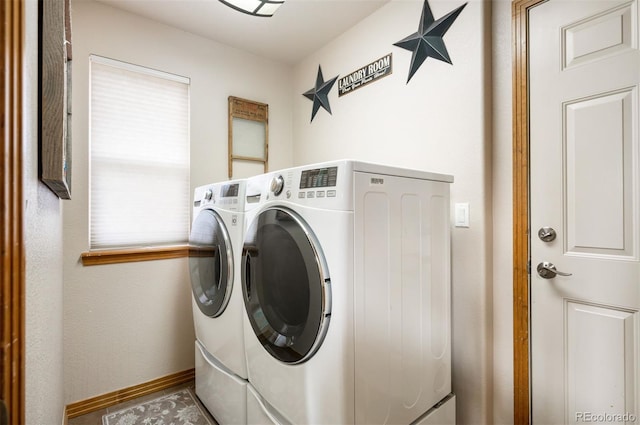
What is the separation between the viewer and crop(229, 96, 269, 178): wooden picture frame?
2.56 m

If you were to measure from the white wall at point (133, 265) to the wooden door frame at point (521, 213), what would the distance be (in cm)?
201

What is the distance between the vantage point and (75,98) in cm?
194

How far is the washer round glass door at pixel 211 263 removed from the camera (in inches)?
62.7

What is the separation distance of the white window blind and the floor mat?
1.07m

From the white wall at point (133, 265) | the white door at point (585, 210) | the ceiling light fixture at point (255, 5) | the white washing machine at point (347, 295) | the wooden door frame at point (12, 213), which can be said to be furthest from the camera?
the white wall at point (133, 265)

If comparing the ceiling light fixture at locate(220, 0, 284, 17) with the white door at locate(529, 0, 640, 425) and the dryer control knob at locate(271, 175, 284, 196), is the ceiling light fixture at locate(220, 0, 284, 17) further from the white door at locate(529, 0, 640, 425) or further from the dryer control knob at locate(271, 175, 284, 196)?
the white door at locate(529, 0, 640, 425)

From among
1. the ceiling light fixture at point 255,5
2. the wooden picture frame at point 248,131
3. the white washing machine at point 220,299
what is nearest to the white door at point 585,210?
the ceiling light fixture at point 255,5

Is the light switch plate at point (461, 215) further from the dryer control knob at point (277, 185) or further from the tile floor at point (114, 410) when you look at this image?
the tile floor at point (114, 410)

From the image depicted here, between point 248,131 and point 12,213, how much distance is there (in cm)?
239

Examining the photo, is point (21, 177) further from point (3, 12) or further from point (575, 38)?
point (575, 38)

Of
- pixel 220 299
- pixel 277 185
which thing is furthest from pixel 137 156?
pixel 277 185

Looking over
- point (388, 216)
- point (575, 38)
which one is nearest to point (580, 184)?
point (575, 38)

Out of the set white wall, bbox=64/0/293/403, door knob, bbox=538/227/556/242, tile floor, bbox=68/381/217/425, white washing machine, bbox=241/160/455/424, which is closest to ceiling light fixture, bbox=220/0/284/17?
white wall, bbox=64/0/293/403

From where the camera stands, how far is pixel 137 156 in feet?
7.09
